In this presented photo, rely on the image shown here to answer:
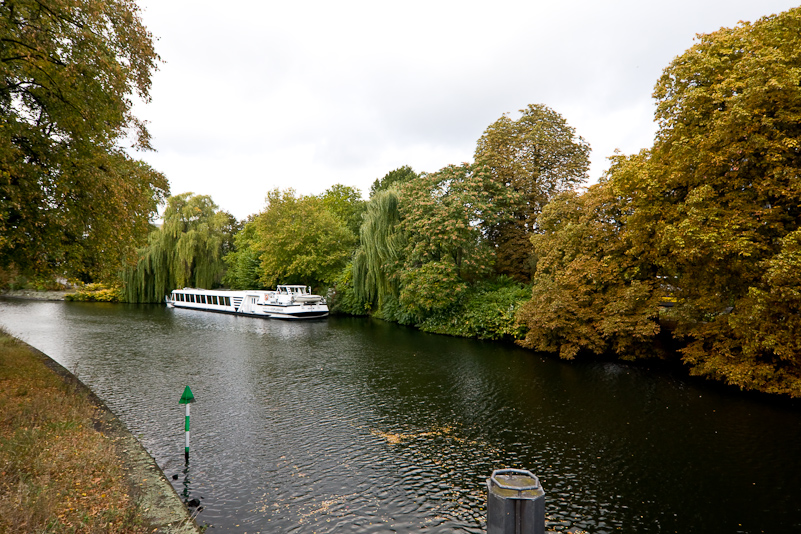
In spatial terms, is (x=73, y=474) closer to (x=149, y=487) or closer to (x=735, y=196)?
(x=149, y=487)

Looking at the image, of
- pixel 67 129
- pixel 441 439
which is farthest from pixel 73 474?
pixel 67 129

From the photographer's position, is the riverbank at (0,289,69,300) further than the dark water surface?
Yes

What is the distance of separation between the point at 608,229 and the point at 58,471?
2143cm

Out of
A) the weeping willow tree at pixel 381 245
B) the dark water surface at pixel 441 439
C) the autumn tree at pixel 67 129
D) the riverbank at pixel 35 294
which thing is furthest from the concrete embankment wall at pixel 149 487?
the riverbank at pixel 35 294

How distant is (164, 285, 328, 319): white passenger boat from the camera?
39500 mm

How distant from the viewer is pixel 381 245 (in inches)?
1366

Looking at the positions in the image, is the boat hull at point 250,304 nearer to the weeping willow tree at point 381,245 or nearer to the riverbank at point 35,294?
the weeping willow tree at point 381,245

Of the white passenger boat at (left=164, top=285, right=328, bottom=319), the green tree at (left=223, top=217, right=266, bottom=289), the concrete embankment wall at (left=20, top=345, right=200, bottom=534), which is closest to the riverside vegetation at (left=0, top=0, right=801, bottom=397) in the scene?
the concrete embankment wall at (left=20, top=345, right=200, bottom=534)

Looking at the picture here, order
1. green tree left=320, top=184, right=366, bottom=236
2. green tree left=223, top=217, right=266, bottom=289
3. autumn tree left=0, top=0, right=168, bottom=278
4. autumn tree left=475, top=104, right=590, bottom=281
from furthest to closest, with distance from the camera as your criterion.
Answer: green tree left=320, top=184, right=366, bottom=236, green tree left=223, top=217, right=266, bottom=289, autumn tree left=475, top=104, right=590, bottom=281, autumn tree left=0, top=0, right=168, bottom=278

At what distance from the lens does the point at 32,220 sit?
10.9 meters

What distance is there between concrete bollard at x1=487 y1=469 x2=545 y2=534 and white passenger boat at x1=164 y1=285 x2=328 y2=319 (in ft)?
118

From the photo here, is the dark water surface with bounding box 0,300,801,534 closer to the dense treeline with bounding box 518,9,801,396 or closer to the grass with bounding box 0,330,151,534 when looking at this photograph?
the grass with bounding box 0,330,151,534

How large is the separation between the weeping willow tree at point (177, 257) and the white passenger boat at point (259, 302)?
2271 millimetres

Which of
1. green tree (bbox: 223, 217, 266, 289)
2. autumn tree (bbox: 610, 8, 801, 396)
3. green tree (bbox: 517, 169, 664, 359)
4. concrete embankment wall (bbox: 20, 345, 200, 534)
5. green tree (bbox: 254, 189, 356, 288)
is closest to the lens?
concrete embankment wall (bbox: 20, 345, 200, 534)
